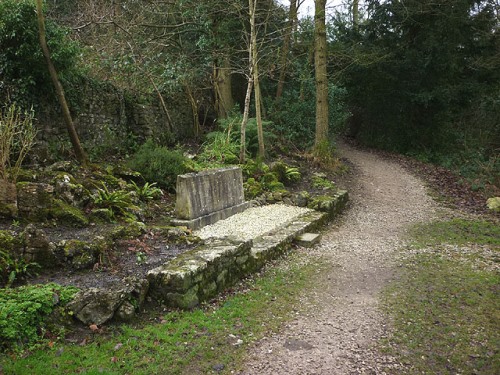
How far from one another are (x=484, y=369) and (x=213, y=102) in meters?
13.7

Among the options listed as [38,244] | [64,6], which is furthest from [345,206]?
[64,6]

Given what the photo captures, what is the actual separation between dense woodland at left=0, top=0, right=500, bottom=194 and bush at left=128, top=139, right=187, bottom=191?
1670 millimetres

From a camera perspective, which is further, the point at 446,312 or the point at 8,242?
the point at 446,312

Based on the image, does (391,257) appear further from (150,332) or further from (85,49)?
(85,49)

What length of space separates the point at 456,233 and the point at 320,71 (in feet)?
24.6

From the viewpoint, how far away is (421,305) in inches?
204

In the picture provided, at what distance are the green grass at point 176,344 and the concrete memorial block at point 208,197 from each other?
8.79ft

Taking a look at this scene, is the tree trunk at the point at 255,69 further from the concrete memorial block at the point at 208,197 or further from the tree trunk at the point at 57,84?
the tree trunk at the point at 57,84

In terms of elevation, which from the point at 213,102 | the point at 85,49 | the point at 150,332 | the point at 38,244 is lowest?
the point at 150,332

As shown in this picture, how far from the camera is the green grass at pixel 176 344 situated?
3428mm

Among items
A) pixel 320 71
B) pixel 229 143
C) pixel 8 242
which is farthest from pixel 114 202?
pixel 320 71

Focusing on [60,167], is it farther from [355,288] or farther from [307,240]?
[355,288]

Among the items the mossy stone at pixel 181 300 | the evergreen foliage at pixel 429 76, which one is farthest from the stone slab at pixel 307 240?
the evergreen foliage at pixel 429 76

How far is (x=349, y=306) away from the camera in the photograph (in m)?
5.18
